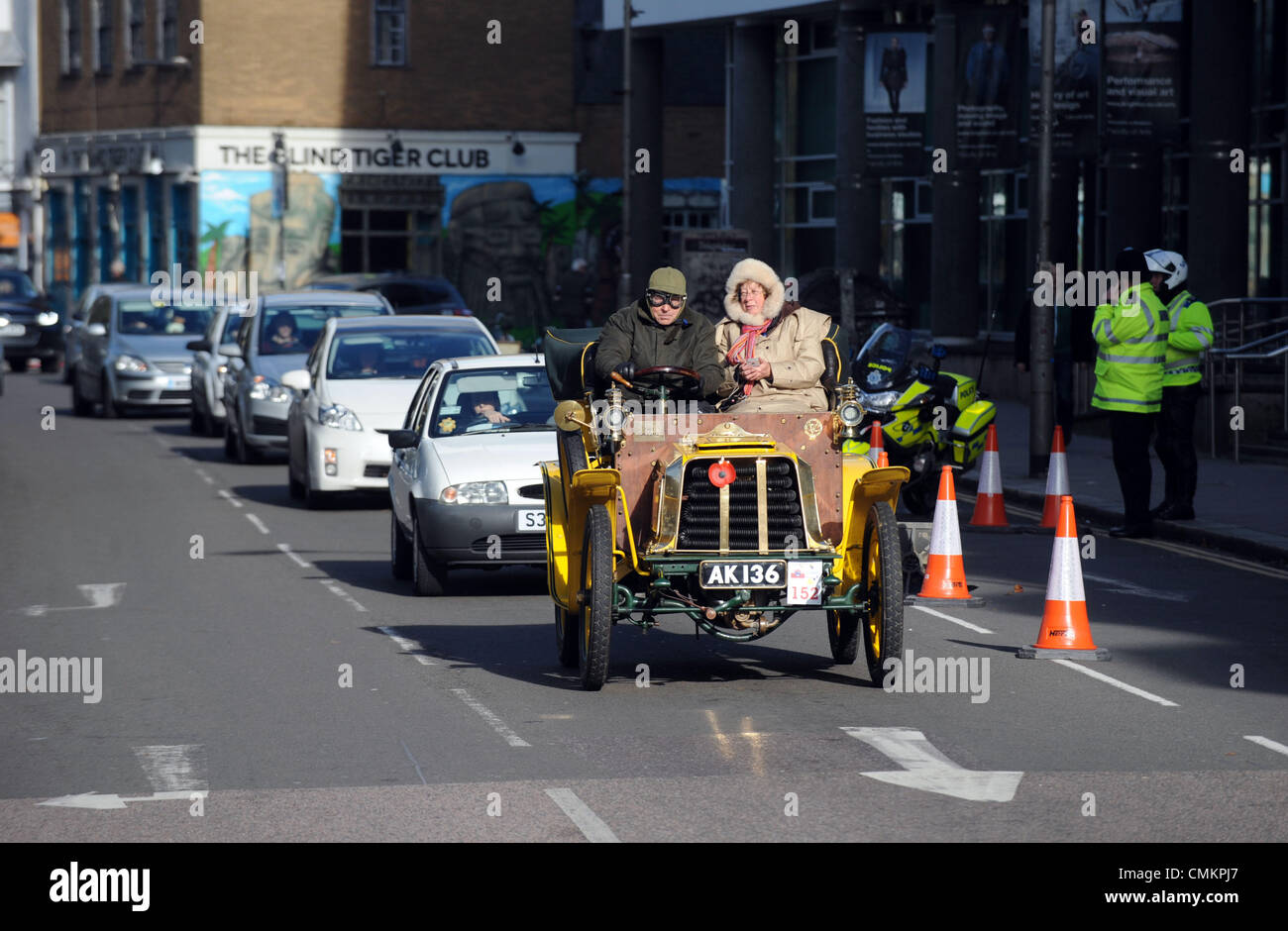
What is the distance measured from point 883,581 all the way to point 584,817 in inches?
110

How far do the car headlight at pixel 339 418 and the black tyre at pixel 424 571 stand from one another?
4.81 meters

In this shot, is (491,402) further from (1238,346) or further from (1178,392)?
(1238,346)

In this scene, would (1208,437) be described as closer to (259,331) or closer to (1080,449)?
(1080,449)

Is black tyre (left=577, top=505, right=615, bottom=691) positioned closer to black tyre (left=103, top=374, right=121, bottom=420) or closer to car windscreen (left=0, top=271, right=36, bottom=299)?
black tyre (left=103, top=374, right=121, bottom=420)

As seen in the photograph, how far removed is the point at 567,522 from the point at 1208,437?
46.6 feet

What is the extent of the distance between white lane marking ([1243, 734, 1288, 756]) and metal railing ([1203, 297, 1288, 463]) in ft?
44.8

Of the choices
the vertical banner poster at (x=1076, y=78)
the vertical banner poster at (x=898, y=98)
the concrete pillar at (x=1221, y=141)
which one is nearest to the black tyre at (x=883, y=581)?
the vertical banner poster at (x=1076, y=78)

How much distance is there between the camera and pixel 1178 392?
17.0 meters

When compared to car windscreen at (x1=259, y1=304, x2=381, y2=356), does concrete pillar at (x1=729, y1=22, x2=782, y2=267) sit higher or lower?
higher

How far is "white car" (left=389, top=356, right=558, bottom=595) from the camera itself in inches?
519

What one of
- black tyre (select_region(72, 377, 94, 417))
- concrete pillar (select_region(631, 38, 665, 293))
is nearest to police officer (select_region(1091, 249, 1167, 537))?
black tyre (select_region(72, 377, 94, 417))

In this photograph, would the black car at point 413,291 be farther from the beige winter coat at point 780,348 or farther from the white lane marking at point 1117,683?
the white lane marking at point 1117,683

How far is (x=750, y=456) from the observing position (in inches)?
385
